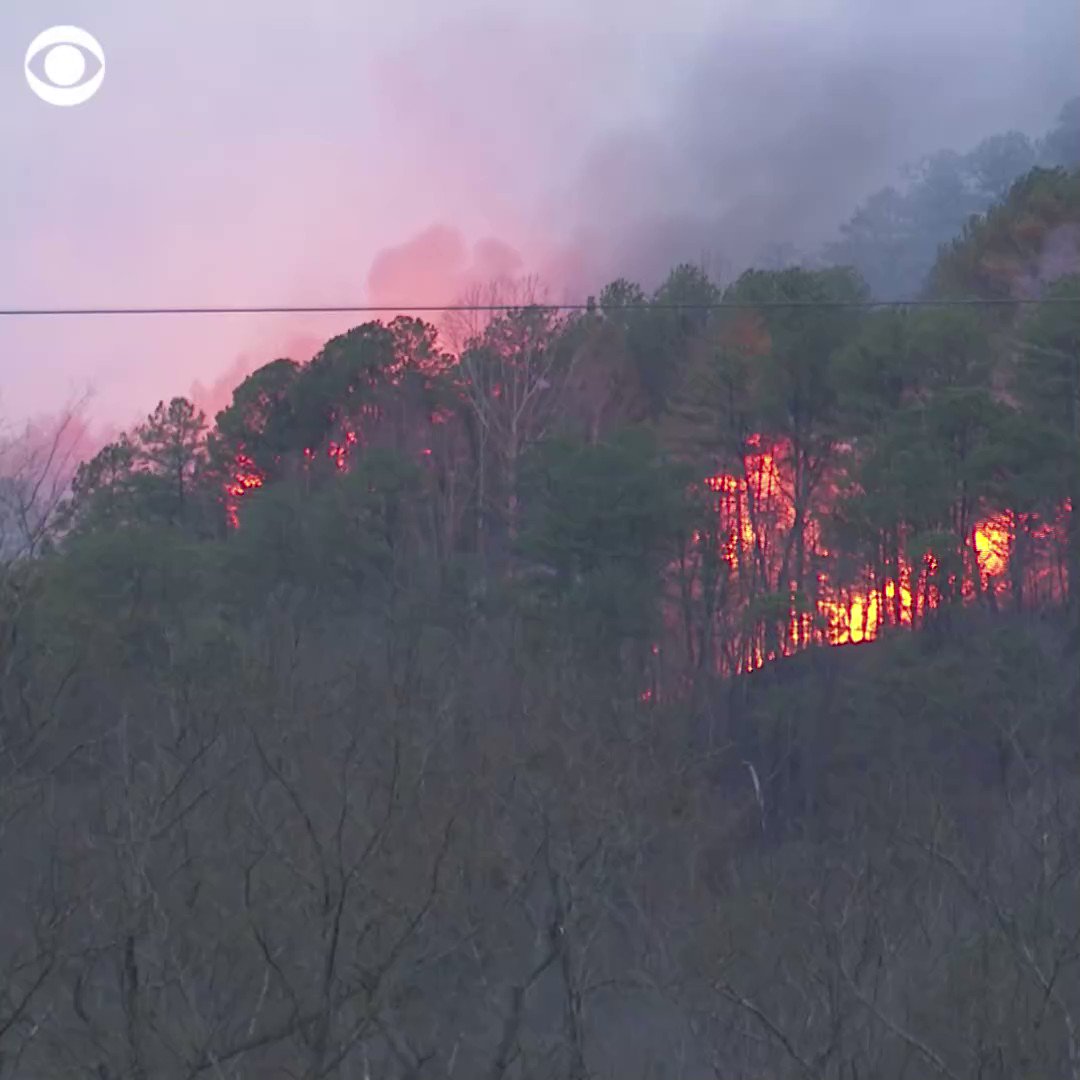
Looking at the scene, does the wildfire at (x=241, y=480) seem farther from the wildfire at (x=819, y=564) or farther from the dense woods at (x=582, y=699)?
the wildfire at (x=819, y=564)

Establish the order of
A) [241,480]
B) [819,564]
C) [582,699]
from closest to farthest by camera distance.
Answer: [582,699] → [819,564] → [241,480]

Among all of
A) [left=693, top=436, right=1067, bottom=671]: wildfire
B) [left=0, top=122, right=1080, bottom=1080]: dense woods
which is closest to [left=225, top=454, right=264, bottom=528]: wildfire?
[left=0, top=122, right=1080, bottom=1080]: dense woods

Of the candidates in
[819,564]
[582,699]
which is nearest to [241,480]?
[819,564]

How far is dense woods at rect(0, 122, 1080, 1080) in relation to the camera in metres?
6.57

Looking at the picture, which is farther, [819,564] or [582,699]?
[819,564]

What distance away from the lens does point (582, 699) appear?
531 inches

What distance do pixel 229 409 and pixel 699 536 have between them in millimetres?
6954

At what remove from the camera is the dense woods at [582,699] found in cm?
657

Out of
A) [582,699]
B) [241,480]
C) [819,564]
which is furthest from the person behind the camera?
[241,480]

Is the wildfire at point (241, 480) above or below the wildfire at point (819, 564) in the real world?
above

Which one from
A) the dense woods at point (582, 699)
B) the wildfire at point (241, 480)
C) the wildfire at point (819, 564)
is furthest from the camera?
the wildfire at point (241, 480)

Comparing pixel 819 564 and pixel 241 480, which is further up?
pixel 241 480

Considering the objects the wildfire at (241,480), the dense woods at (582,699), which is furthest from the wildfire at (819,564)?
the wildfire at (241,480)

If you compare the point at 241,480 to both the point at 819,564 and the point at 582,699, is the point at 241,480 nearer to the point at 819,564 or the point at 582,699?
the point at 819,564
